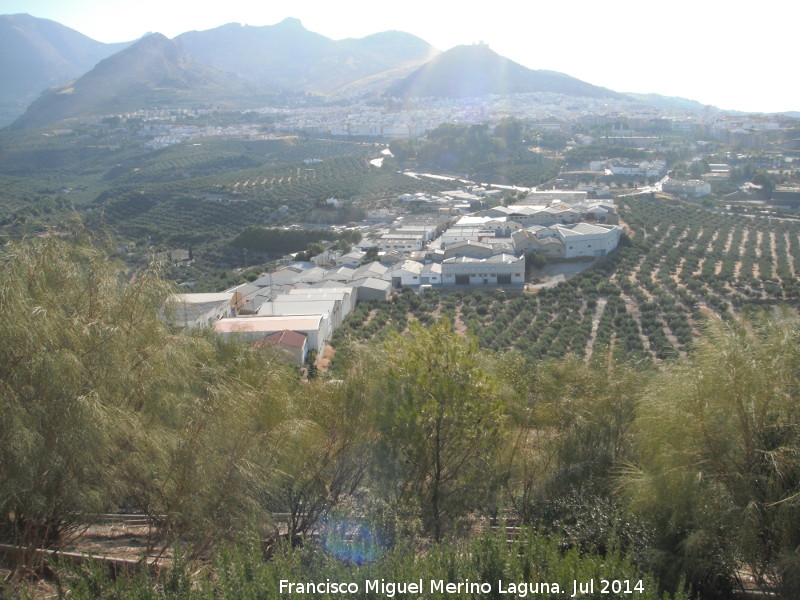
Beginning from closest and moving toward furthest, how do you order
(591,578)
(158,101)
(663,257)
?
(591,578) < (663,257) < (158,101)

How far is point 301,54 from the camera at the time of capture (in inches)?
6147

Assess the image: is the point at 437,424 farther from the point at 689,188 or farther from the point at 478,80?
the point at 478,80

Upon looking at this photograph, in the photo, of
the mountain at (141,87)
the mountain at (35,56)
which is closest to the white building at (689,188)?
the mountain at (141,87)

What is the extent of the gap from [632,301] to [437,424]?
53.8 feet

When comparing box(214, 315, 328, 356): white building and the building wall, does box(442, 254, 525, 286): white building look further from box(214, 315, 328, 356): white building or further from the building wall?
box(214, 315, 328, 356): white building

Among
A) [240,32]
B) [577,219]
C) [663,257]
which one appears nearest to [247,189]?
[577,219]

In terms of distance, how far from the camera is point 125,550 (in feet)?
13.8

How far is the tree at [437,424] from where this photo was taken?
4.31m

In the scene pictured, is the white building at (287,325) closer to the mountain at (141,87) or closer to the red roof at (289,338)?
→ the red roof at (289,338)

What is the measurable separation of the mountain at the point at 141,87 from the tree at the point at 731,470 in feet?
266

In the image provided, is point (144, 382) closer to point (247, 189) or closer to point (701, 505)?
point (701, 505)

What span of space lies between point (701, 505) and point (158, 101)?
90.1 meters

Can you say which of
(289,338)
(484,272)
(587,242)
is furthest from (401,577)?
(587,242)

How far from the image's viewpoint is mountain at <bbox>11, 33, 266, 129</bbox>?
75.6m
